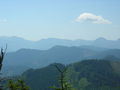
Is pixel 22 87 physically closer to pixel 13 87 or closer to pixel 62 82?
pixel 13 87

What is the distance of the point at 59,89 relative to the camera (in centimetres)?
1524

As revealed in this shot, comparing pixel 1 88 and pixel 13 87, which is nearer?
pixel 1 88

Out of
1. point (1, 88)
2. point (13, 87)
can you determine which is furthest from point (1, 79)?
point (13, 87)

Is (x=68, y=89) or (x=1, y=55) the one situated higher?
(x=1, y=55)

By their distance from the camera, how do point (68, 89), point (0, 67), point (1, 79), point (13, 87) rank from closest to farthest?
point (0, 67) → point (1, 79) → point (68, 89) → point (13, 87)

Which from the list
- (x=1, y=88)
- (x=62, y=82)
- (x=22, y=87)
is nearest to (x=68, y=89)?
(x=62, y=82)

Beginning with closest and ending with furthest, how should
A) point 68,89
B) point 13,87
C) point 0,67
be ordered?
point 0,67
point 68,89
point 13,87

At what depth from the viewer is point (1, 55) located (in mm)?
11359

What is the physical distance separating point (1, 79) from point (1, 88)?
1.51ft

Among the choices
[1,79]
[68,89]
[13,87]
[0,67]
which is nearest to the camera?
[0,67]

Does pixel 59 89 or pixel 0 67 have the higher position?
pixel 0 67

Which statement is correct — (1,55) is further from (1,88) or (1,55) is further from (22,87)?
(22,87)

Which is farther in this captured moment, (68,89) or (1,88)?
(68,89)

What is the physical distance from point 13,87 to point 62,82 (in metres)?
7.03
